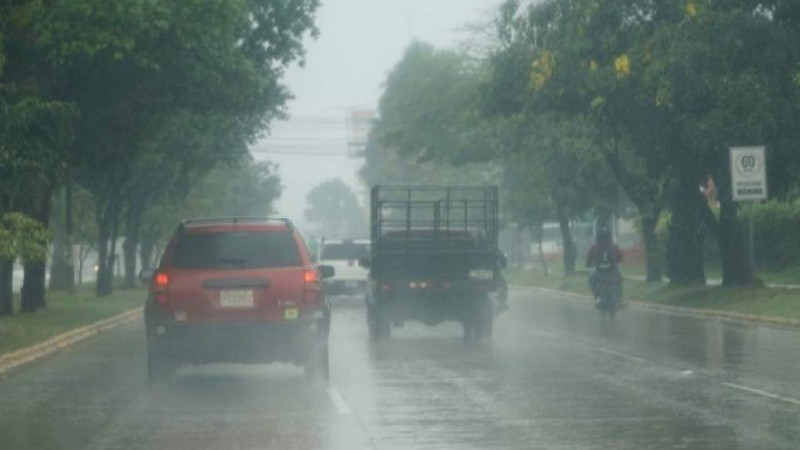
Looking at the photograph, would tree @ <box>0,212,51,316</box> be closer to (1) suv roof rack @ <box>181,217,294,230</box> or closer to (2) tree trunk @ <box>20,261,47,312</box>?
(1) suv roof rack @ <box>181,217,294,230</box>

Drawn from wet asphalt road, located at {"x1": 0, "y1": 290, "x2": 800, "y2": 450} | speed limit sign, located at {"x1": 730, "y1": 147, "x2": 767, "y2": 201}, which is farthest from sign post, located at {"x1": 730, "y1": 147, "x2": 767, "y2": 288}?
wet asphalt road, located at {"x1": 0, "y1": 290, "x2": 800, "y2": 450}

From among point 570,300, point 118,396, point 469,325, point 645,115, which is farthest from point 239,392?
point 570,300

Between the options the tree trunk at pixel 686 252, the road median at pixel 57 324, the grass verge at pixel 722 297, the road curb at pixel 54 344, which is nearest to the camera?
the road curb at pixel 54 344

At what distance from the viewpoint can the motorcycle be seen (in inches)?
1521

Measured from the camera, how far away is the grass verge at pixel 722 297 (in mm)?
36719

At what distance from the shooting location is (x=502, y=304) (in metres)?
38.7

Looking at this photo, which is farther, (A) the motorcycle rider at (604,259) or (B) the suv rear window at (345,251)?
(B) the suv rear window at (345,251)

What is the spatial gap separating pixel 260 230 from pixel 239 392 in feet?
6.19

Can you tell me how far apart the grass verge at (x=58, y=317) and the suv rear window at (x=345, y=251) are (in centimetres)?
565

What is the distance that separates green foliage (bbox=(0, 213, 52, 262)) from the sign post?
1353 centimetres

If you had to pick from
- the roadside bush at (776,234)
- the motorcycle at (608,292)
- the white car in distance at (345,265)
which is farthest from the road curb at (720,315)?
the roadside bush at (776,234)

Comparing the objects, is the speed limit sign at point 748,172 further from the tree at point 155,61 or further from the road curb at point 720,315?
the tree at point 155,61

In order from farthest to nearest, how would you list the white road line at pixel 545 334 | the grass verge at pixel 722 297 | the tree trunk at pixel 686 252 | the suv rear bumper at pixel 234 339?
the tree trunk at pixel 686 252 < the grass verge at pixel 722 297 < the white road line at pixel 545 334 < the suv rear bumper at pixel 234 339

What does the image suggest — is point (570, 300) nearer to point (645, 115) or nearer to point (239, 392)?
point (645, 115)
